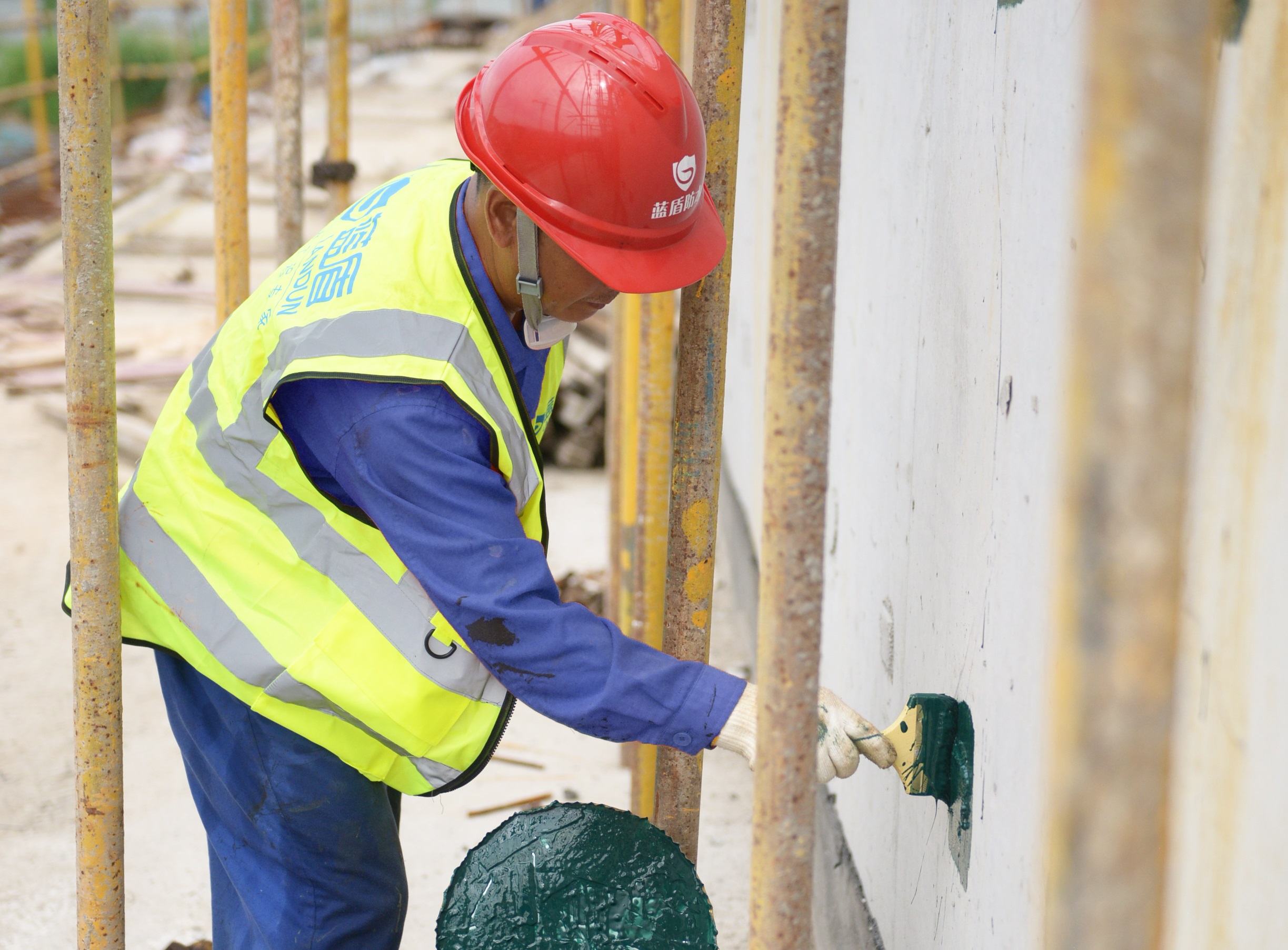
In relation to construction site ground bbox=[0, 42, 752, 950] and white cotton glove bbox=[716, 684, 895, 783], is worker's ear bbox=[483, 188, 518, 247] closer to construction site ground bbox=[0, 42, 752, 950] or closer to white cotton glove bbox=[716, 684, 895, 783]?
white cotton glove bbox=[716, 684, 895, 783]

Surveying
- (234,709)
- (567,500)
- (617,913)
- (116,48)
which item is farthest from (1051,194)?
(116,48)

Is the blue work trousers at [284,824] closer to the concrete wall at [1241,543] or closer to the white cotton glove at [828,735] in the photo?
the white cotton glove at [828,735]

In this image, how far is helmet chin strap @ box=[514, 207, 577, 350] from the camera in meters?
1.77

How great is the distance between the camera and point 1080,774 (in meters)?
0.65

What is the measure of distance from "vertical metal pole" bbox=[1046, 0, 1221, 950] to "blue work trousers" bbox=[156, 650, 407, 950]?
65.8 inches

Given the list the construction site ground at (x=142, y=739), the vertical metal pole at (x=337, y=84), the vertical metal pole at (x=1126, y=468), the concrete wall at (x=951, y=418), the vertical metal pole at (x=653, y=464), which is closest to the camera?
the vertical metal pole at (x=1126, y=468)

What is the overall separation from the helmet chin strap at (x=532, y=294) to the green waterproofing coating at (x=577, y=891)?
80 cm

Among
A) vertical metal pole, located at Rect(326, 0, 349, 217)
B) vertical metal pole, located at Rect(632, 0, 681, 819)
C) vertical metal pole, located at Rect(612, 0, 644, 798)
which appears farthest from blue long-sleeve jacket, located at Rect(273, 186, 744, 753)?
vertical metal pole, located at Rect(326, 0, 349, 217)

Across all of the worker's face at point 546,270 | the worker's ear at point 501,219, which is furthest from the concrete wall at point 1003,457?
the worker's ear at point 501,219

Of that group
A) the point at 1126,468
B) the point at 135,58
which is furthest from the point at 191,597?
the point at 135,58

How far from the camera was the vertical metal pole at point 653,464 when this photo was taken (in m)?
2.72

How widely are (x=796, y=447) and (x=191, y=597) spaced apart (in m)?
1.35

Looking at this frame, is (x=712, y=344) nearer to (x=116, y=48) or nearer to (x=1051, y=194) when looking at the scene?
(x=1051, y=194)

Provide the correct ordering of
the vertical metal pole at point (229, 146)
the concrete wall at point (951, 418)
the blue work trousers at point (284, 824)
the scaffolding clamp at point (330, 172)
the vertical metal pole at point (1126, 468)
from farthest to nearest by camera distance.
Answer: the scaffolding clamp at point (330, 172) → the vertical metal pole at point (229, 146) → the blue work trousers at point (284, 824) → the concrete wall at point (951, 418) → the vertical metal pole at point (1126, 468)
